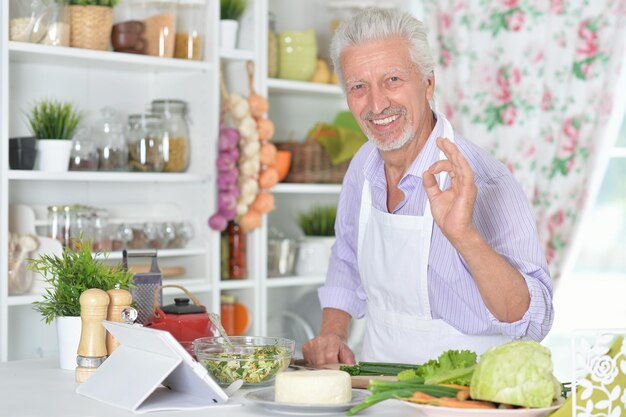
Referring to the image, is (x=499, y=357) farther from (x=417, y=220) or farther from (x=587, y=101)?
(x=587, y=101)

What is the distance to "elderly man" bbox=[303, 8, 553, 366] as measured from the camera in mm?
2201

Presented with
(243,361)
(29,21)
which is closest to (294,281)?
(29,21)

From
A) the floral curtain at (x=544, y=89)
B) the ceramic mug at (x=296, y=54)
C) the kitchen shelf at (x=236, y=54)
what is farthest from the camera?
the ceramic mug at (x=296, y=54)

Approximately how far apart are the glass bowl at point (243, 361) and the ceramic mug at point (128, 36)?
1729 millimetres

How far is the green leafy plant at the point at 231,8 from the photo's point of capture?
12.0 feet

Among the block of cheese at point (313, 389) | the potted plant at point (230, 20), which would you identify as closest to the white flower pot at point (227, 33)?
the potted plant at point (230, 20)

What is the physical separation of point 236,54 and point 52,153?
2.72 ft

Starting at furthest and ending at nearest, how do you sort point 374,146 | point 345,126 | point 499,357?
point 345,126 < point 374,146 < point 499,357

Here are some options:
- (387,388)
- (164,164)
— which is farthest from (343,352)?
(164,164)

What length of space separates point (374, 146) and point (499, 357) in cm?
123

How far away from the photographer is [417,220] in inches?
92.0

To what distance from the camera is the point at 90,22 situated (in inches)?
127

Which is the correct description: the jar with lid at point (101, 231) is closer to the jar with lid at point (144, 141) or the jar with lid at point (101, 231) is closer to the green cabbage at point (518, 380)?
the jar with lid at point (144, 141)

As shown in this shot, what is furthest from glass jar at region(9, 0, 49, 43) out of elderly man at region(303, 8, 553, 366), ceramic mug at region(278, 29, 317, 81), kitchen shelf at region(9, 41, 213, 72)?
elderly man at region(303, 8, 553, 366)
